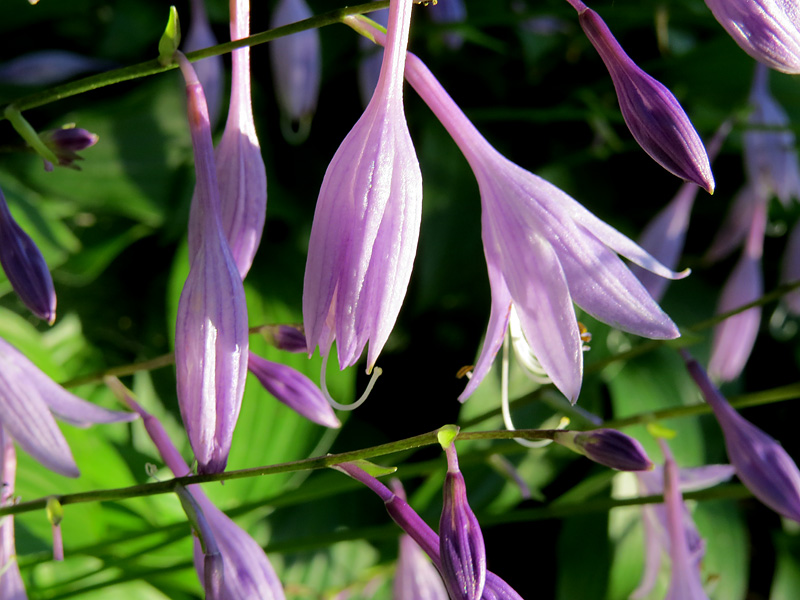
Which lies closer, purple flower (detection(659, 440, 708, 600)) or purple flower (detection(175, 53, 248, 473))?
purple flower (detection(175, 53, 248, 473))

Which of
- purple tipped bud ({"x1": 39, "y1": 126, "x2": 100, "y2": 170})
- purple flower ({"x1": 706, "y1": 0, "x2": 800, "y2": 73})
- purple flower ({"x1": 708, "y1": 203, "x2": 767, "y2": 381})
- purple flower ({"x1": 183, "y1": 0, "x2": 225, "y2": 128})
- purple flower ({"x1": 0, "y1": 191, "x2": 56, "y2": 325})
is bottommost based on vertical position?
purple flower ({"x1": 708, "y1": 203, "x2": 767, "y2": 381})

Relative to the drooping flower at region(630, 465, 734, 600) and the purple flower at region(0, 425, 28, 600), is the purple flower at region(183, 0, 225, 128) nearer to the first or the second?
the purple flower at region(0, 425, 28, 600)

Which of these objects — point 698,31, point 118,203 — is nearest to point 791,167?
point 698,31

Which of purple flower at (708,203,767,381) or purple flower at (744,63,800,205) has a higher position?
purple flower at (744,63,800,205)

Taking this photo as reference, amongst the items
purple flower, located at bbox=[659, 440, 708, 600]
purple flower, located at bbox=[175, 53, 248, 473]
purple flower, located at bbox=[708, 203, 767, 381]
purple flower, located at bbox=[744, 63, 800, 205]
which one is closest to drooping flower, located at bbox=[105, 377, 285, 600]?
purple flower, located at bbox=[175, 53, 248, 473]

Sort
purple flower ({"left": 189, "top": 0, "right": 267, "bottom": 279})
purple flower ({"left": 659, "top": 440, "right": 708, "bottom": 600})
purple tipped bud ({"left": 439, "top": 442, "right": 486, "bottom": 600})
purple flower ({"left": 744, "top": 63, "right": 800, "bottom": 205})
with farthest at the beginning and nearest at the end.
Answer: purple flower ({"left": 744, "top": 63, "right": 800, "bottom": 205}), purple flower ({"left": 659, "top": 440, "right": 708, "bottom": 600}), purple flower ({"left": 189, "top": 0, "right": 267, "bottom": 279}), purple tipped bud ({"left": 439, "top": 442, "right": 486, "bottom": 600})

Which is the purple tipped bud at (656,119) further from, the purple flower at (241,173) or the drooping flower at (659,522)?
the drooping flower at (659,522)

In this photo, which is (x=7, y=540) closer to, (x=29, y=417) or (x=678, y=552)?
(x=29, y=417)

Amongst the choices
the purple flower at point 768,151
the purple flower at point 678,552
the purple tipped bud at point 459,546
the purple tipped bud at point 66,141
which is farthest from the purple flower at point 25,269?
the purple flower at point 768,151
